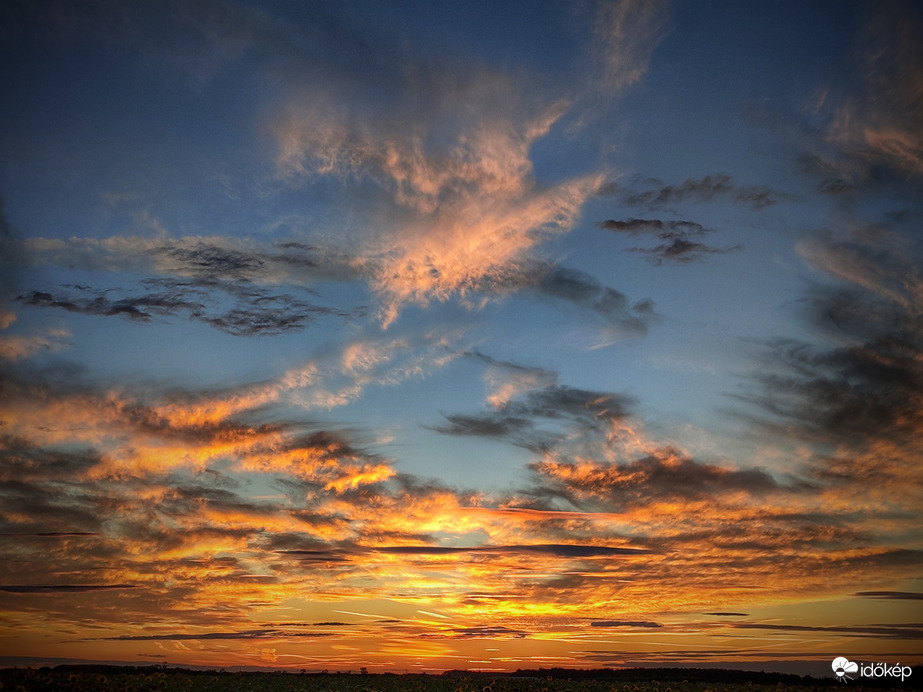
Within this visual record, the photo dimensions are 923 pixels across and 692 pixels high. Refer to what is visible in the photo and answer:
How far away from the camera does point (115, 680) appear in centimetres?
4934

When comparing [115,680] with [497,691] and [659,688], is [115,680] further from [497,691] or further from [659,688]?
[659,688]

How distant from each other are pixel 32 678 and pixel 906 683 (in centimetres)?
7166

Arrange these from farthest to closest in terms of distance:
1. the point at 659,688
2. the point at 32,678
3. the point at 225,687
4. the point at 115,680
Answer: the point at 659,688, the point at 225,687, the point at 115,680, the point at 32,678

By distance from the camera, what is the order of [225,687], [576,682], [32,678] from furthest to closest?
1. [576,682]
2. [225,687]
3. [32,678]

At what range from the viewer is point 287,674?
219 ft

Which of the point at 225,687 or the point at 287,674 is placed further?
the point at 287,674

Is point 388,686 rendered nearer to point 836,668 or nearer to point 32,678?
point 32,678

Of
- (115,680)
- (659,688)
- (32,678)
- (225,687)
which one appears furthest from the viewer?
(659,688)

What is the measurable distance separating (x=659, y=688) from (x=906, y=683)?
75.4ft

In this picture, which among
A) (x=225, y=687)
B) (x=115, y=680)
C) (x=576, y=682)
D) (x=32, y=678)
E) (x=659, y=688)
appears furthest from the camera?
(x=576, y=682)

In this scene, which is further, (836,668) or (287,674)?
(287,674)

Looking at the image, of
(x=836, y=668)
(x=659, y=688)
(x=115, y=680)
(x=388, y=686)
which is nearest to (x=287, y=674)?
(x=388, y=686)

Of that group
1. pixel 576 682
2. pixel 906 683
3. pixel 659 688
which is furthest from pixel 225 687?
pixel 906 683

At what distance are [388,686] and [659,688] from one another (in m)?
24.5
